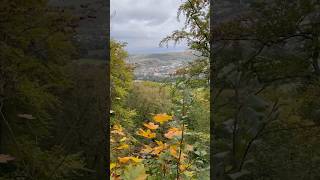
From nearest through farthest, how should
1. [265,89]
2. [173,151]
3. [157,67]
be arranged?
[265,89] → [173,151] → [157,67]

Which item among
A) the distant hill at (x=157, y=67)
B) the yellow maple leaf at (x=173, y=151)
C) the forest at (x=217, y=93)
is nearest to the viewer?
the forest at (x=217, y=93)

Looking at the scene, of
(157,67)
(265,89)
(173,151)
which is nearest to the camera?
(265,89)

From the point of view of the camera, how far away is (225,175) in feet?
8.27

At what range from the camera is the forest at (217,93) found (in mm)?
2342

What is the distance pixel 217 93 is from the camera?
249 cm

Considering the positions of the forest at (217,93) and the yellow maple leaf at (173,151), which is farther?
the yellow maple leaf at (173,151)

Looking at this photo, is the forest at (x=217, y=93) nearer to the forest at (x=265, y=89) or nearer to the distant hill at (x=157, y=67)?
the forest at (x=265, y=89)

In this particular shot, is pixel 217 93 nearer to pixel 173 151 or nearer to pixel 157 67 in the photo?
pixel 173 151

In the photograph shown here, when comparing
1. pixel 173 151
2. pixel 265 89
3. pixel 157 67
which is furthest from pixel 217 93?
pixel 157 67

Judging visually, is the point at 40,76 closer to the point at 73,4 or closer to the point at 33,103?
the point at 33,103

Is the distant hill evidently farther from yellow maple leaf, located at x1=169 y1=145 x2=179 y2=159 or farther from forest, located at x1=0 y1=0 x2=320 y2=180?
forest, located at x1=0 y1=0 x2=320 y2=180

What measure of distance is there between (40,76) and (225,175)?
4.12ft

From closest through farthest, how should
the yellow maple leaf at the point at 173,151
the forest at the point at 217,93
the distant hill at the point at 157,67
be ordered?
1. the forest at the point at 217,93
2. the yellow maple leaf at the point at 173,151
3. the distant hill at the point at 157,67

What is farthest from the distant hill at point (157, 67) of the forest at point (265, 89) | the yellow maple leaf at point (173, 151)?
the forest at point (265, 89)
